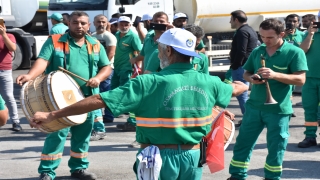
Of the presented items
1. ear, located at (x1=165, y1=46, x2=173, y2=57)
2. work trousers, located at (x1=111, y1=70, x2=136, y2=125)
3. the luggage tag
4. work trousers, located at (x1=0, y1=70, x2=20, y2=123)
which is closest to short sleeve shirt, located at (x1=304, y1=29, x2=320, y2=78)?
work trousers, located at (x1=111, y1=70, x2=136, y2=125)

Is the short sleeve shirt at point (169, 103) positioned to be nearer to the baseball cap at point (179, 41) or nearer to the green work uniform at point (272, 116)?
the baseball cap at point (179, 41)

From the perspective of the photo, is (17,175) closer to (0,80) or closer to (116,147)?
(116,147)

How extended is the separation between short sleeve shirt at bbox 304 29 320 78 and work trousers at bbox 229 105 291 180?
2.64m

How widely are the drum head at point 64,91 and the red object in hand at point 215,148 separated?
1822mm

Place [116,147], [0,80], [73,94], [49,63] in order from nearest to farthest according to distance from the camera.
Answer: [73,94]
[49,63]
[116,147]
[0,80]

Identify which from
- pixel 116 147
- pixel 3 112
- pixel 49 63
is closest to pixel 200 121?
pixel 3 112

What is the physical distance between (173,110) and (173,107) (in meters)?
0.02

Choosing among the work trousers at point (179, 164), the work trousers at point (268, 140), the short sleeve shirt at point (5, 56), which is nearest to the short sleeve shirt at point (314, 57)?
the work trousers at point (268, 140)

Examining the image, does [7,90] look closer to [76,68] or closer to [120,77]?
[120,77]

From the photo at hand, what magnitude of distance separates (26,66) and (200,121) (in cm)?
1489

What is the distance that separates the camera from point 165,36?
4.88 meters

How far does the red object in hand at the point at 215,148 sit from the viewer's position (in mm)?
5227

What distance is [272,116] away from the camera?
7047mm

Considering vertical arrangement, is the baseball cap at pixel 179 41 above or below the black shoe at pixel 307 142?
above
